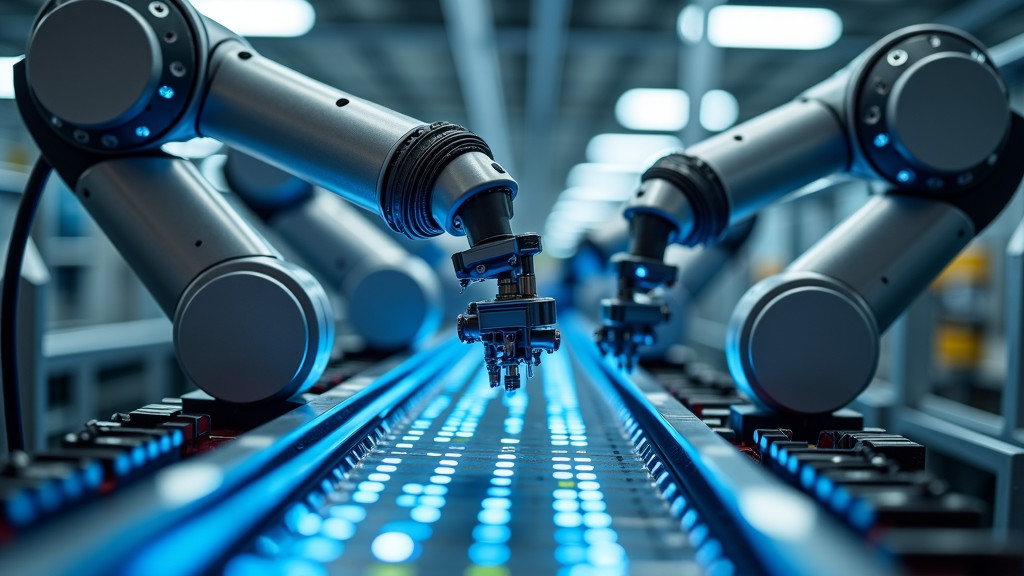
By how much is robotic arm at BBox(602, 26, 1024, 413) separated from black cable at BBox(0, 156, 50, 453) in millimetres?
965

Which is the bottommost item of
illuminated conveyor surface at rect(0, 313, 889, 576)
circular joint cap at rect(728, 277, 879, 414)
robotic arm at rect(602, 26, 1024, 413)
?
illuminated conveyor surface at rect(0, 313, 889, 576)

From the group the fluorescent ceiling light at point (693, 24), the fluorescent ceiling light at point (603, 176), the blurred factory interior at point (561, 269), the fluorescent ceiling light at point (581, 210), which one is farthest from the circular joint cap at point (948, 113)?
the fluorescent ceiling light at point (581, 210)

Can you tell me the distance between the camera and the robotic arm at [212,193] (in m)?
0.91

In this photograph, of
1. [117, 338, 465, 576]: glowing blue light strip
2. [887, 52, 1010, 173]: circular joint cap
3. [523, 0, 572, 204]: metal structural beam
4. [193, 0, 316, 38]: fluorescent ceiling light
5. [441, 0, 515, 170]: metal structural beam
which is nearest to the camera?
[117, 338, 465, 576]: glowing blue light strip

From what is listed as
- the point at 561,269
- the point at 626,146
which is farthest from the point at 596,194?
the point at 561,269

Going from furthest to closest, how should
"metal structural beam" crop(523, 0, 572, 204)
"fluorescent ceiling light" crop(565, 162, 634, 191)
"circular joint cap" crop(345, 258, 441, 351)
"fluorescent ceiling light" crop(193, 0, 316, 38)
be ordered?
"fluorescent ceiling light" crop(565, 162, 634, 191) → "fluorescent ceiling light" crop(193, 0, 316, 38) → "metal structural beam" crop(523, 0, 572, 204) → "circular joint cap" crop(345, 258, 441, 351)

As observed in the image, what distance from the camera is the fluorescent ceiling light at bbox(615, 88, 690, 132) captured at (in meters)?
6.53

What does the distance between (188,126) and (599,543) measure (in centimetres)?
84

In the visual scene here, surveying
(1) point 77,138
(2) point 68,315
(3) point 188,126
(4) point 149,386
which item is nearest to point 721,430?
(3) point 188,126

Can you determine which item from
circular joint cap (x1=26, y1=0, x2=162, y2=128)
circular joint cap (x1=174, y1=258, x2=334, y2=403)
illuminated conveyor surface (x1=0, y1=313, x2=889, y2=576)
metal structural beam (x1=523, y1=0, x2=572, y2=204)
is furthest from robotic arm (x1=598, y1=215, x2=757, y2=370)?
metal structural beam (x1=523, y1=0, x2=572, y2=204)

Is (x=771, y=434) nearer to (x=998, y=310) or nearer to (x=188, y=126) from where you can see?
(x=188, y=126)

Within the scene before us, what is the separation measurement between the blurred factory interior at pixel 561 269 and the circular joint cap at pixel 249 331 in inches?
A: 2.4

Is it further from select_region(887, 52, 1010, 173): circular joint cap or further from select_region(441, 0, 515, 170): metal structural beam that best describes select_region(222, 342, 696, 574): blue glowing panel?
select_region(441, 0, 515, 170): metal structural beam

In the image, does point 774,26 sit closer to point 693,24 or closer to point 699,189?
point 693,24
